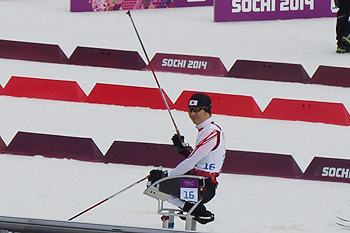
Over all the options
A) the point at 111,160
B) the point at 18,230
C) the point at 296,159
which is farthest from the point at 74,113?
the point at 18,230

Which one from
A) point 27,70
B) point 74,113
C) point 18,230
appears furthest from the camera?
point 27,70

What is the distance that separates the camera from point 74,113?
10477 millimetres

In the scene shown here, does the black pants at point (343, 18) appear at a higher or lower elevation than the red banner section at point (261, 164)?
higher

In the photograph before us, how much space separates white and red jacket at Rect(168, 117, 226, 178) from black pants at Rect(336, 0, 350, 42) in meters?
7.98

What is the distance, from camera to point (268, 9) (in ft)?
53.1

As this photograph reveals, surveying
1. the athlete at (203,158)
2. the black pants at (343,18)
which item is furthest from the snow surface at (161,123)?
the athlete at (203,158)

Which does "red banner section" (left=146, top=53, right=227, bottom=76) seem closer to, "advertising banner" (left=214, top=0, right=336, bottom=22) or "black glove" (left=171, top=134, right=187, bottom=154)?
"advertising banner" (left=214, top=0, right=336, bottom=22)

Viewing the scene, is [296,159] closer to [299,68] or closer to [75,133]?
[75,133]

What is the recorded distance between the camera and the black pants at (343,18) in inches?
524

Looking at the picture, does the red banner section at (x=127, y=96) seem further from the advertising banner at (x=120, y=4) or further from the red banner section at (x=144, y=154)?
the advertising banner at (x=120, y=4)

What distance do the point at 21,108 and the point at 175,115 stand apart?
202 centimetres

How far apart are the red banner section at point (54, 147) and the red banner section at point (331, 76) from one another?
4.92 meters

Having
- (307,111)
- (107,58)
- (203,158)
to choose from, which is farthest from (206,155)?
(107,58)

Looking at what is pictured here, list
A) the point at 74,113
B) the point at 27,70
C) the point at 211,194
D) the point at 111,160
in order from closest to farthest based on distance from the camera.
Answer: the point at 211,194 → the point at 111,160 → the point at 74,113 → the point at 27,70
